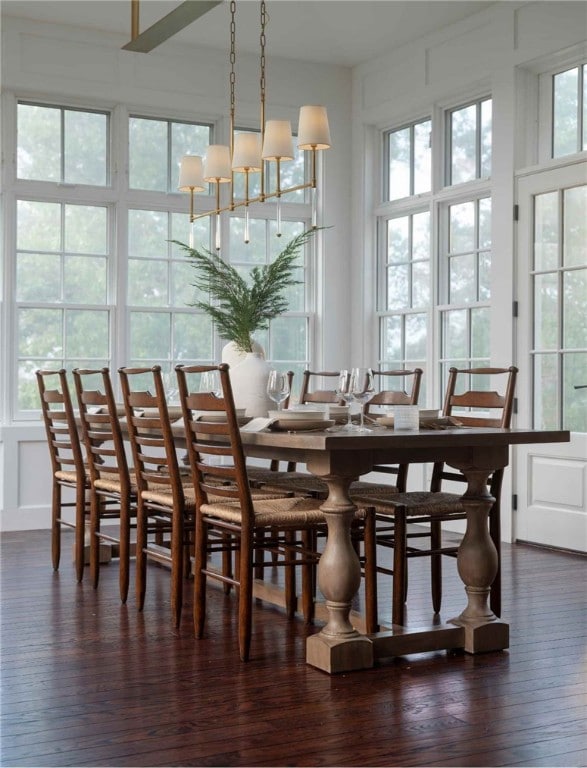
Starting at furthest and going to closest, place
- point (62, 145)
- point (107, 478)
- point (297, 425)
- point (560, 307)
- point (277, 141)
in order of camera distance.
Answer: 1. point (62, 145)
2. point (560, 307)
3. point (107, 478)
4. point (277, 141)
5. point (297, 425)

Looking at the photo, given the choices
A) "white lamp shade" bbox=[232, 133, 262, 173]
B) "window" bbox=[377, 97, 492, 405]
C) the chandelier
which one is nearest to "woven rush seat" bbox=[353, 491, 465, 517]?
the chandelier

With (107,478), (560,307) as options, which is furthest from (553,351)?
(107,478)

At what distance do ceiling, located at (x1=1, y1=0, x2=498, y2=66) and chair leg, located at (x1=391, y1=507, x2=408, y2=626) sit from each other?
408cm

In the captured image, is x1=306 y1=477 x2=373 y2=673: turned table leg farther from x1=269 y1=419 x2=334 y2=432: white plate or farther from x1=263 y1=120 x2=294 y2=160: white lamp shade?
x1=263 y1=120 x2=294 y2=160: white lamp shade

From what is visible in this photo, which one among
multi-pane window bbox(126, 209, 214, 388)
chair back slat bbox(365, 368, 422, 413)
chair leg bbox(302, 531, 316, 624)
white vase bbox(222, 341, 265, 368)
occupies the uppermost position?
multi-pane window bbox(126, 209, 214, 388)

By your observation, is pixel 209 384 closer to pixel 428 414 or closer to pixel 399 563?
pixel 428 414

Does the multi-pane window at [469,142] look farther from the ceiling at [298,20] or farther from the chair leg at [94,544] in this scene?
the chair leg at [94,544]

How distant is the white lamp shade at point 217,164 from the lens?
202 inches

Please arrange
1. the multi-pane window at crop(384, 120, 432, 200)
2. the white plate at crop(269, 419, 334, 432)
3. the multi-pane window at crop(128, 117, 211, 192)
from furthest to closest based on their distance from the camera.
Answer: the multi-pane window at crop(384, 120, 432, 200), the multi-pane window at crop(128, 117, 211, 192), the white plate at crop(269, 419, 334, 432)

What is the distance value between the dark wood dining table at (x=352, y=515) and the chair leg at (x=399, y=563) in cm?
22

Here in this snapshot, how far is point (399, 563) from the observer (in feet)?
12.2

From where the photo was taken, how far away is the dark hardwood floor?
8.31 ft

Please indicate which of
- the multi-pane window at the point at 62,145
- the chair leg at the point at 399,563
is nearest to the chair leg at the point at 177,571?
the chair leg at the point at 399,563

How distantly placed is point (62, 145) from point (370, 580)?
14.7 feet
